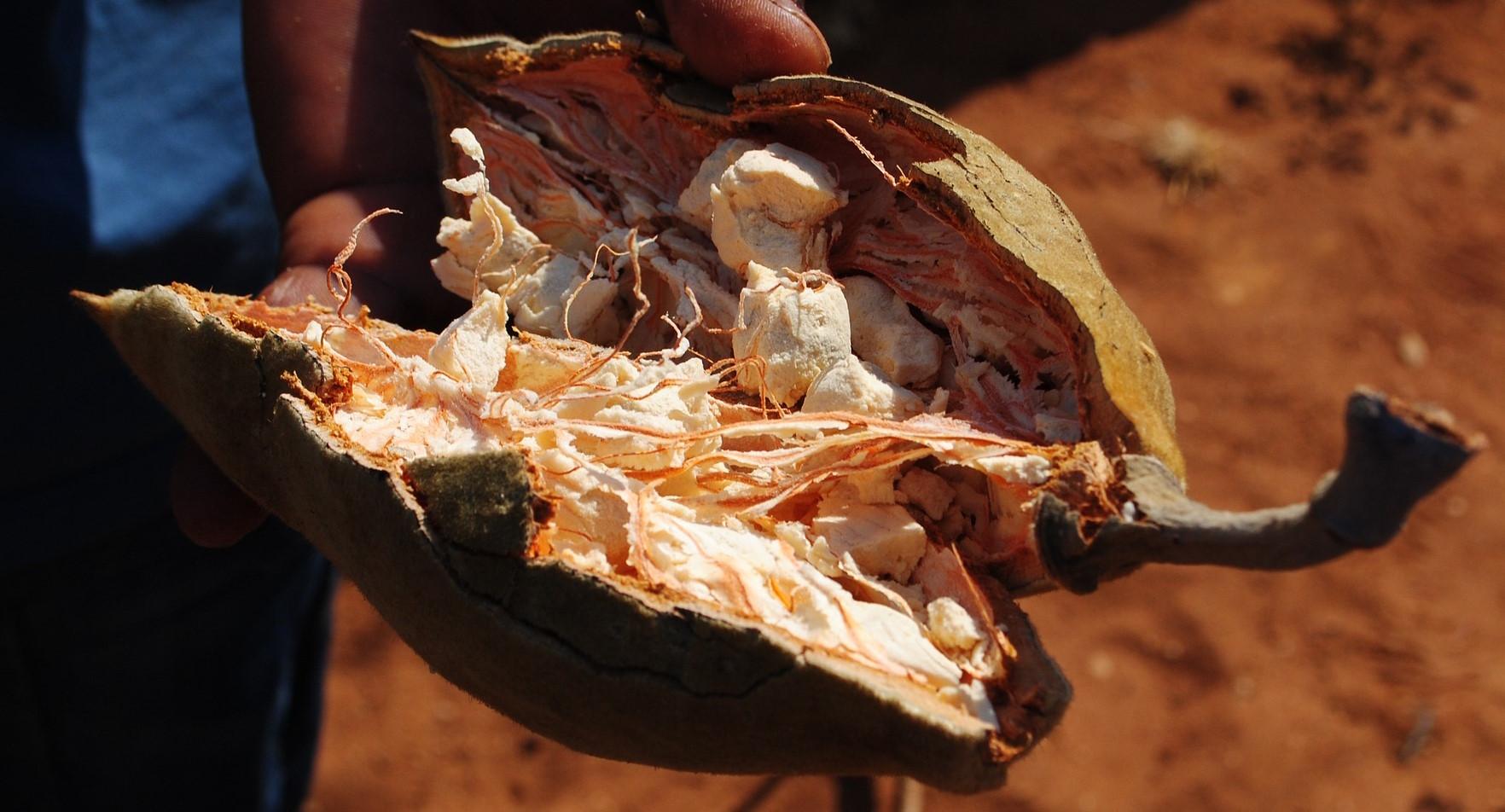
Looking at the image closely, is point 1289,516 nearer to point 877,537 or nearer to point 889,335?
point 877,537

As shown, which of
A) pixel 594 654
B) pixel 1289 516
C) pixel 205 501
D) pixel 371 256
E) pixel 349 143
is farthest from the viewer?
pixel 349 143

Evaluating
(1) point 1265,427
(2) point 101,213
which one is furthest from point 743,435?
(1) point 1265,427

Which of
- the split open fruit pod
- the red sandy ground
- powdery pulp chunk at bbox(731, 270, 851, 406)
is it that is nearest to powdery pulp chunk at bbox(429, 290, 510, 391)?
the split open fruit pod

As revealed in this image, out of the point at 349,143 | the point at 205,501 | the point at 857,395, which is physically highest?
the point at 857,395

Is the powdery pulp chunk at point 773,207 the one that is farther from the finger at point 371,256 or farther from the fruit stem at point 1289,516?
the finger at point 371,256

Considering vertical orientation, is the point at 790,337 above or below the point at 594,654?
above

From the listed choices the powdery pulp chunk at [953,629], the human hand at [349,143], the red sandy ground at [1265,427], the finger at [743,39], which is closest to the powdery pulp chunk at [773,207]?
the finger at [743,39]

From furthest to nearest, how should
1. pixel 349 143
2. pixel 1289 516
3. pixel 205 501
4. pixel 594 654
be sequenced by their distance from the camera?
Answer: 1. pixel 349 143
2. pixel 205 501
3. pixel 594 654
4. pixel 1289 516
